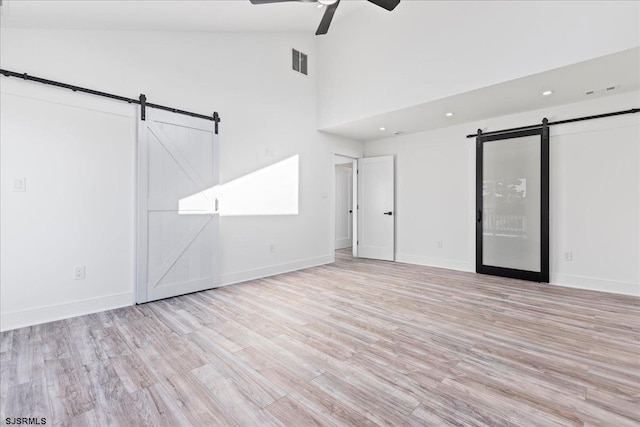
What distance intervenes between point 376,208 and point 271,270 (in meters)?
2.75

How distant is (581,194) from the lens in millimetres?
4102

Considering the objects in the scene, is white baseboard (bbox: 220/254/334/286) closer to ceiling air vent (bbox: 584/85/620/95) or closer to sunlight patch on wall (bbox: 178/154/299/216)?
sunlight patch on wall (bbox: 178/154/299/216)

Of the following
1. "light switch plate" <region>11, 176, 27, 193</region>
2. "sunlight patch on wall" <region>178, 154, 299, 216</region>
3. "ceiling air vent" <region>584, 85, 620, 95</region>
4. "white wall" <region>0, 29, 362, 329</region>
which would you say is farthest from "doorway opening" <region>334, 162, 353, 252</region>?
"light switch plate" <region>11, 176, 27, 193</region>

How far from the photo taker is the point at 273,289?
159 inches

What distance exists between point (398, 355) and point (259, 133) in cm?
377

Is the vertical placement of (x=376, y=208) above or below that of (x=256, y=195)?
below

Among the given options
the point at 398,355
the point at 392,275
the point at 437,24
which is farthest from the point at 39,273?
the point at 437,24

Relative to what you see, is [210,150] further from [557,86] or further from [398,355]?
[557,86]

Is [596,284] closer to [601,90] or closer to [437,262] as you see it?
[437,262]

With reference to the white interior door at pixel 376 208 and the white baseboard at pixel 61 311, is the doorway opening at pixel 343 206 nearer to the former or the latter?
the white interior door at pixel 376 208

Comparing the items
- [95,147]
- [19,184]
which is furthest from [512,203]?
[19,184]

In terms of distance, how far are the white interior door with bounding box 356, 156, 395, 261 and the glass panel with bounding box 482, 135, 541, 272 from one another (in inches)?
68.5

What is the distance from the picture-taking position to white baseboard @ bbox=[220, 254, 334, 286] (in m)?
4.32

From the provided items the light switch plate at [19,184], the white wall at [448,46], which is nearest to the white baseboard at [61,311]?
the light switch plate at [19,184]
